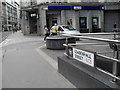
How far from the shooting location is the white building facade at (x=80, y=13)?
29.7m

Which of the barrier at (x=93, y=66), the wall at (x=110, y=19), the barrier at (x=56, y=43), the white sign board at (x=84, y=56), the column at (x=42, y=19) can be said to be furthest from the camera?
the wall at (x=110, y=19)

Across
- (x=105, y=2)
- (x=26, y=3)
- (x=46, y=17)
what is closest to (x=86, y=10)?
(x=105, y=2)

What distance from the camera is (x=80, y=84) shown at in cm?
464

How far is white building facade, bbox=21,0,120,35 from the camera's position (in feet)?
97.5

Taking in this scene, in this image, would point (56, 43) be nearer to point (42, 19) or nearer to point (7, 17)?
point (42, 19)

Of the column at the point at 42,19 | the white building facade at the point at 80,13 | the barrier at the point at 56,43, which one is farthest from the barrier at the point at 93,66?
the white building facade at the point at 80,13

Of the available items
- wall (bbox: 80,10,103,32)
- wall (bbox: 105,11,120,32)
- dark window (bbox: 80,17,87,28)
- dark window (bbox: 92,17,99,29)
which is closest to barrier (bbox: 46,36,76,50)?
dark window (bbox: 80,17,87,28)

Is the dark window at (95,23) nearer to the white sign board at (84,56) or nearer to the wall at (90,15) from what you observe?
the wall at (90,15)

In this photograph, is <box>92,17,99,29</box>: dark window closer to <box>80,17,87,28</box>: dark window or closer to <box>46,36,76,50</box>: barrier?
<box>80,17,87,28</box>: dark window

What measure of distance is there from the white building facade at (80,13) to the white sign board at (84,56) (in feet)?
80.8

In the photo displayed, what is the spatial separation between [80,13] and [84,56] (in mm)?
26820

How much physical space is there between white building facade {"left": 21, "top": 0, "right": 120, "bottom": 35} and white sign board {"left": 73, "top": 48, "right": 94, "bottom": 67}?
24628 mm

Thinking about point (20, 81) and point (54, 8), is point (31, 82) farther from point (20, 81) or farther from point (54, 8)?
point (54, 8)

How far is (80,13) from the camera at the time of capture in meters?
30.9
